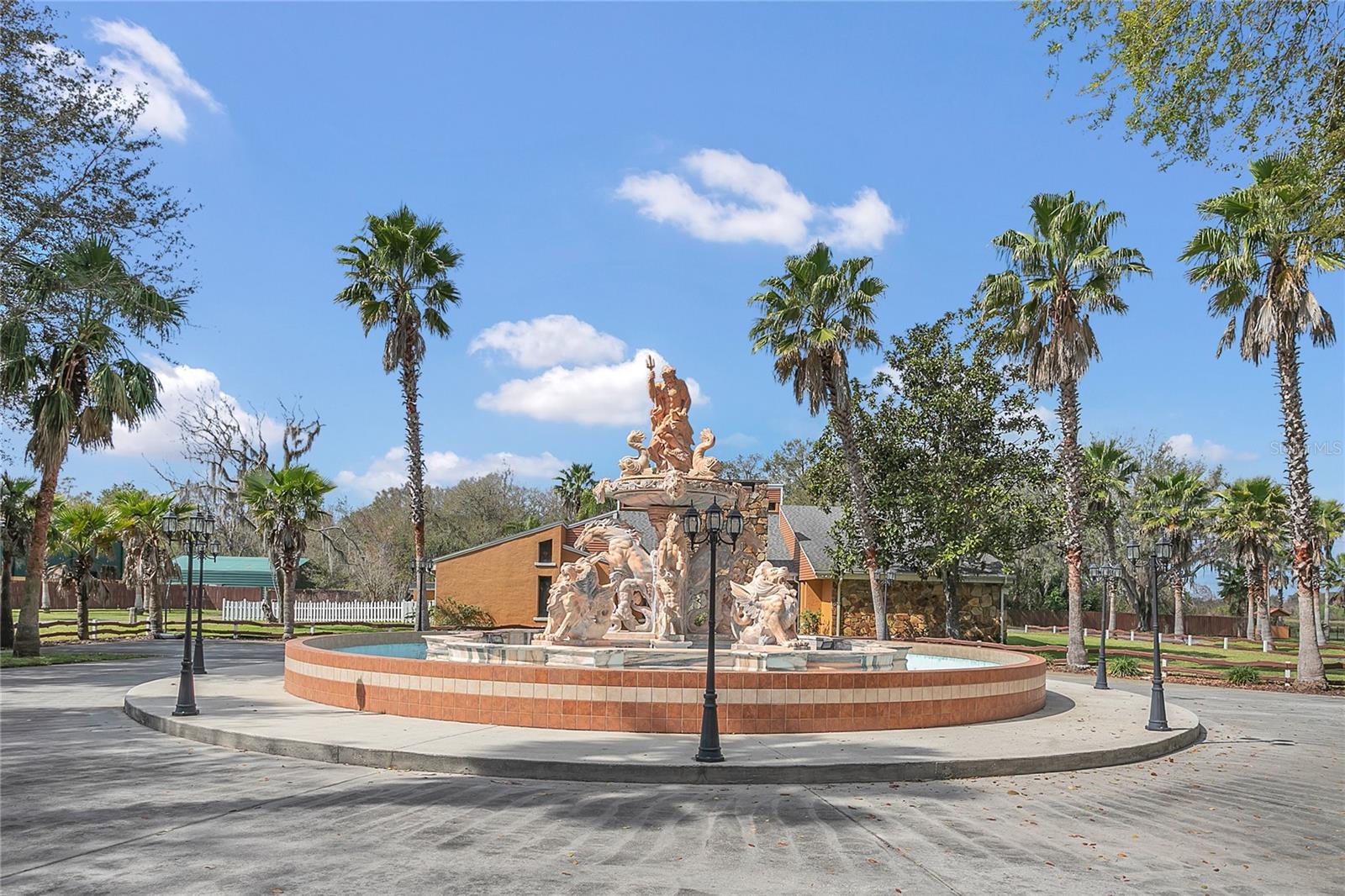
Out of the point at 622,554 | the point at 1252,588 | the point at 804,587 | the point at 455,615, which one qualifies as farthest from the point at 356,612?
the point at 1252,588

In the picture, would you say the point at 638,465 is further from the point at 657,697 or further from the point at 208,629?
the point at 208,629

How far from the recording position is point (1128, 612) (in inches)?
2960

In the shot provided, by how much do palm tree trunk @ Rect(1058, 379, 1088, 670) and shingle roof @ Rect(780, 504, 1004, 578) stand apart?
7591 millimetres

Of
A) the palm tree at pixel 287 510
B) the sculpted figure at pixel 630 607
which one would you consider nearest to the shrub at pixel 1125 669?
the sculpted figure at pixel 630 607

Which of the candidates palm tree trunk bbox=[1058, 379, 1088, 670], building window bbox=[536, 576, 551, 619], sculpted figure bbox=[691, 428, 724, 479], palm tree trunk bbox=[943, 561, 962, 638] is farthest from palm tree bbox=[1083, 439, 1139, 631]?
sculpted figure bbox=[691, 428, 724, 479]

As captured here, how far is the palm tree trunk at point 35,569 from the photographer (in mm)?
25219

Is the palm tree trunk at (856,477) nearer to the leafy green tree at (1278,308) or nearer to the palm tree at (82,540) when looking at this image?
the leafy green tree at (1278,308)

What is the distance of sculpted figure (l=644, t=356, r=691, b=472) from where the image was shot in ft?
66.7

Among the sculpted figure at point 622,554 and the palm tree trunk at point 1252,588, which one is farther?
the palm tree trunk at point 1252,588

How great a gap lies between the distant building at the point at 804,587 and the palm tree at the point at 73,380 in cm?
1728

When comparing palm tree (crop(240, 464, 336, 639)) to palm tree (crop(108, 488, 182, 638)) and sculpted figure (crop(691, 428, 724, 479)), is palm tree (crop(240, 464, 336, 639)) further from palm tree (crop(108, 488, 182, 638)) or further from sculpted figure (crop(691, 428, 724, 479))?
sculpted figure (crop(691, 428, 724, 479))

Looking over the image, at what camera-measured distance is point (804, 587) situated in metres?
43.0

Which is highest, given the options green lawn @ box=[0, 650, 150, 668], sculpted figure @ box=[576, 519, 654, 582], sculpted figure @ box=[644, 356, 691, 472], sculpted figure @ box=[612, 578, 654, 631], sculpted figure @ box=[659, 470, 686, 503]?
sculpted figure @ box=[644, 356, 691, 472]

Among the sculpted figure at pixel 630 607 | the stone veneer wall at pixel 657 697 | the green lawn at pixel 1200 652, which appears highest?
the sculpted figure at pixel 630 607
